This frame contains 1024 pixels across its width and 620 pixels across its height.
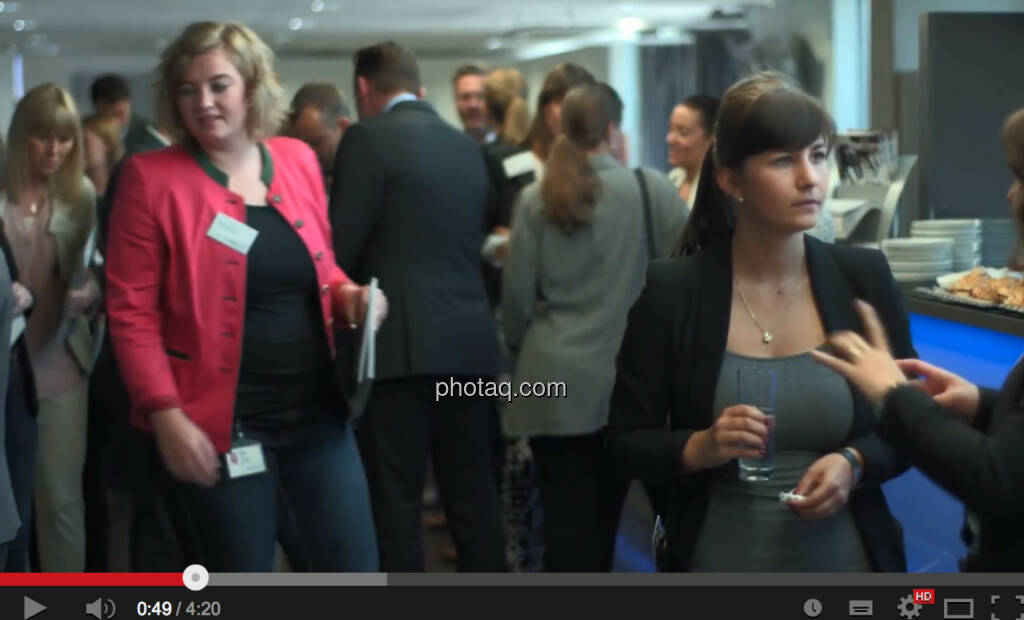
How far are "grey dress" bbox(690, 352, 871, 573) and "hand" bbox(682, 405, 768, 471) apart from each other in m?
0.07

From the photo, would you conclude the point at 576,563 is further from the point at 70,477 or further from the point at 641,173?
the point at 70,477

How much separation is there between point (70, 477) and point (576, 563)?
961 millimetres

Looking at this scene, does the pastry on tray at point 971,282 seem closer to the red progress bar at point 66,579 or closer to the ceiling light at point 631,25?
the red progress bar at point 66,579

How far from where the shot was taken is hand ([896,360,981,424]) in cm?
134

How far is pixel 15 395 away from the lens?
2227mm

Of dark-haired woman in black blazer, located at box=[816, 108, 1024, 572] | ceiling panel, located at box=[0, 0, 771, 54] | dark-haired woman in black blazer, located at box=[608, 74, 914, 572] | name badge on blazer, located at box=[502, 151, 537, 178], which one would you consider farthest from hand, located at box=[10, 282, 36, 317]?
ceiling panel, located at box=[0, 0, 771, 54]

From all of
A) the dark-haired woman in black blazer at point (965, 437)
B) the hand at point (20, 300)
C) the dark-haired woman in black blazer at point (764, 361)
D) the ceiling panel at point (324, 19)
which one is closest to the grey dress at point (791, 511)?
the dark-haired woman in black blazer at point (764, 361)

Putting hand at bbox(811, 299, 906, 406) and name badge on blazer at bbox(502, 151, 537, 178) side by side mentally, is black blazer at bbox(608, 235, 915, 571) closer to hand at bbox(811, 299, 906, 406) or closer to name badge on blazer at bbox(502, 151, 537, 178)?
hand at bbox(811, 299, 906, 406)

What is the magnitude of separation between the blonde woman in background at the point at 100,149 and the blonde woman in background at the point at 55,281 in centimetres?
109

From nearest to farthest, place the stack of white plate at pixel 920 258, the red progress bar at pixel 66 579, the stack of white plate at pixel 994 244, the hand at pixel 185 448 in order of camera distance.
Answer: the red progress bar at pixel 66 579 → the hand at pixel 185 448 → the stack of white plate at pixel 920 258 → the stack of white plate at pixel 994 244

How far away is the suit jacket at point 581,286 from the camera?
8.42 feet
